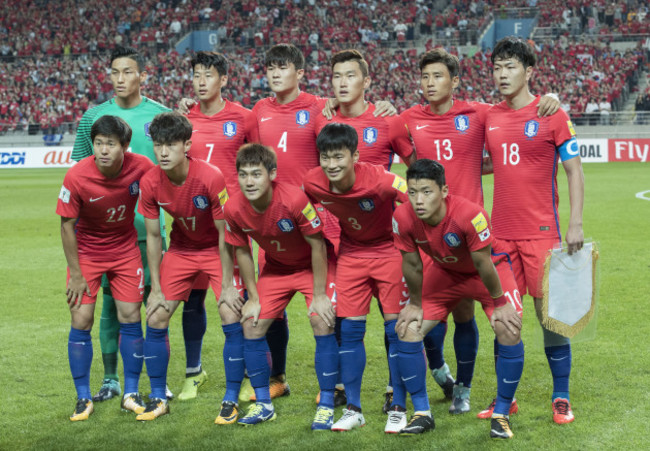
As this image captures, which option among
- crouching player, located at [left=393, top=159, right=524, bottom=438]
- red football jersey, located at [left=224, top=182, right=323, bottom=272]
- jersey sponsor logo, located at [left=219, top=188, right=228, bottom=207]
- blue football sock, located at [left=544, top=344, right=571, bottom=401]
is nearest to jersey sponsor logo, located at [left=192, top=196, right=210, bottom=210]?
jersey sponsor logo, located at [left=219, top=188, right=228, bottom=207]

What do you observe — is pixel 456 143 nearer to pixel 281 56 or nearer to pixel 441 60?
pixel 441 60

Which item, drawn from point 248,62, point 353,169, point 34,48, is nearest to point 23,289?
point 353,169

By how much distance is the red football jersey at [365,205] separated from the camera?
16.2 feet

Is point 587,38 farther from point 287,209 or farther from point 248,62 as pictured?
point 287,209

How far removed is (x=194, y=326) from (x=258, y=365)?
961 millimetres

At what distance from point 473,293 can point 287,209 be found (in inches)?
51.5

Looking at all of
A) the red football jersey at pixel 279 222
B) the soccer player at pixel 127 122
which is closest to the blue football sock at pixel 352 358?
the red football jersey at pixel 279 222

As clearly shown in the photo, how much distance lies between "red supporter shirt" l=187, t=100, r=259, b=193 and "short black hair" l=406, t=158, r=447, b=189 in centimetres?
172

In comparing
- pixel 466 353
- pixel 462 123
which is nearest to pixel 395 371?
pixel 466 353

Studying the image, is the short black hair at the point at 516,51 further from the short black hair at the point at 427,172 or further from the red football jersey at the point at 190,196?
the red football jersey at the point at 190,196

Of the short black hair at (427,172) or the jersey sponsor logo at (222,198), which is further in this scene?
the jersey sponsor logo at (222,198)

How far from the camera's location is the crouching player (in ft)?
14.8

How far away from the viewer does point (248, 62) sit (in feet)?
129

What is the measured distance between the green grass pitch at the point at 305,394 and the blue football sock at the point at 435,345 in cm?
26
